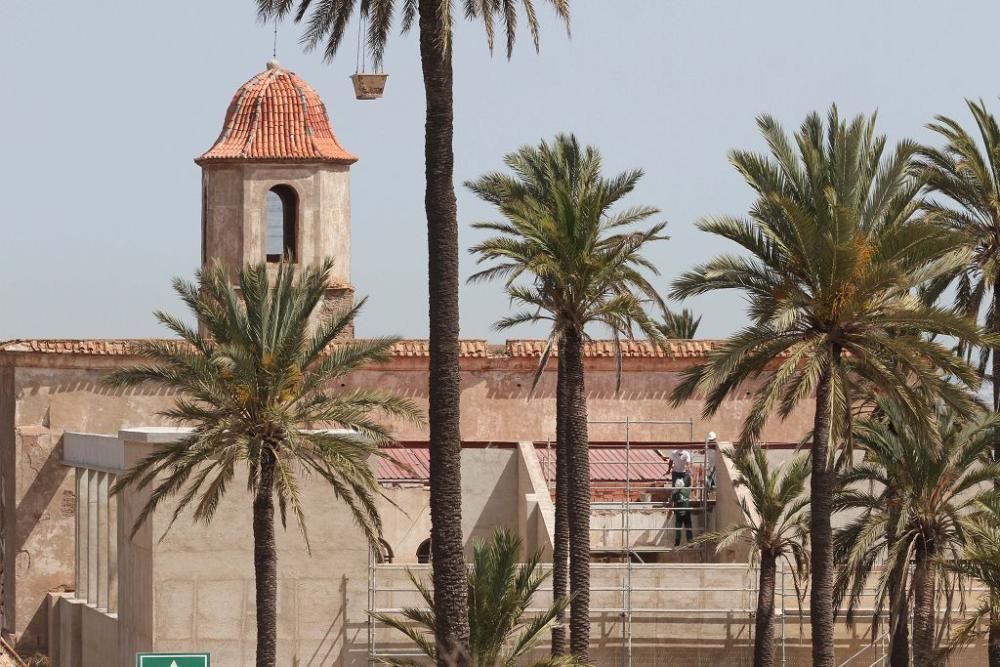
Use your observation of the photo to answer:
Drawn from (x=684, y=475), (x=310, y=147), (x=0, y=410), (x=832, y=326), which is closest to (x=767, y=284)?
(x=832, y=326)

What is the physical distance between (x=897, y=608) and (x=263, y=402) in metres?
8.86

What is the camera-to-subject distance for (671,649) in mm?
34281

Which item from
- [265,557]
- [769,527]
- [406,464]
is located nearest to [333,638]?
[265,557]

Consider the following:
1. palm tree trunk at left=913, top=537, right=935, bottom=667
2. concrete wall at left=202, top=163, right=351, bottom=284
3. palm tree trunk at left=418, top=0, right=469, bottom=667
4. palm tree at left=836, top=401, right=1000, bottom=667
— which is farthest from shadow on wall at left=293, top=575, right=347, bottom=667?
palm tree trunk at left=418, top=0, right=469, bottom=667

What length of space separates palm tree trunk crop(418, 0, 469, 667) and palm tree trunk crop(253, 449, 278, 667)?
6391 millimetres

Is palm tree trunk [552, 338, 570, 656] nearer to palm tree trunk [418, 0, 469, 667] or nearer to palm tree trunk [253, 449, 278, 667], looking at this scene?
palm tree trunk [253, 449, 278, 667]

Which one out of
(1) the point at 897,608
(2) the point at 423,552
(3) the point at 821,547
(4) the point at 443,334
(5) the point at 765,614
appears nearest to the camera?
(4) the point at 443,334

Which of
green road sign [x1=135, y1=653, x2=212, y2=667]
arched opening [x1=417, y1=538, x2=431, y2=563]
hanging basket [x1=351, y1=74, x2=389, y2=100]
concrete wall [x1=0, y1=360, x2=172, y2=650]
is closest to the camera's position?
green road sign [x1=135, y1=653, x2=212, y2=667]

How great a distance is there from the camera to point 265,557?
28453 millimetres

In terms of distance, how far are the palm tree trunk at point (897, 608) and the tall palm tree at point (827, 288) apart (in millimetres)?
2866

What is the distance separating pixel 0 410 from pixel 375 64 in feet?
65.1

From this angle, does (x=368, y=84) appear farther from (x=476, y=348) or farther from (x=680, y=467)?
(x=476, y=348)

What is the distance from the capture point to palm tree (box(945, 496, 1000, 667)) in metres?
27.1

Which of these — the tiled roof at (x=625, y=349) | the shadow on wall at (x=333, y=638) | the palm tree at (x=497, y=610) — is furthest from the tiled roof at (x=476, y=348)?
the palm tree at (x=497, y=610)
